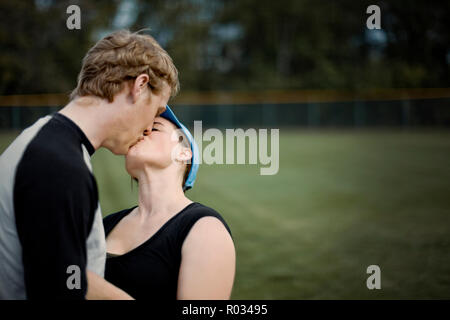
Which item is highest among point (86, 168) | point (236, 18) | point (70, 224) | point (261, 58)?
point (236, 18)

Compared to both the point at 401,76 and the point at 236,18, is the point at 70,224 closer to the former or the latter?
the point at 401,76

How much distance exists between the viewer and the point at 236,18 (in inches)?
1718

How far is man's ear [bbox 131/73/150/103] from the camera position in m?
1.97

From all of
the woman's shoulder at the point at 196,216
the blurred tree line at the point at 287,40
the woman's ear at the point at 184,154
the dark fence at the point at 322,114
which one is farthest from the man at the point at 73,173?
the blurred tree line at the point at 287,40

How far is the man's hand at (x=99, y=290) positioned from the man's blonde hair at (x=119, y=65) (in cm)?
72

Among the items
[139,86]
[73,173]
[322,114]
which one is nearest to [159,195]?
[139,86]

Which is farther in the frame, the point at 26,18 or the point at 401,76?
the point at 401,76

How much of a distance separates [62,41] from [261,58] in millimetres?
19357

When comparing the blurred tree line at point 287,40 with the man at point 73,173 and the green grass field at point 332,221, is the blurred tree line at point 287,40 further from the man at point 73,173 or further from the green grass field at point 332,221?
Answer: the man at point 73,173

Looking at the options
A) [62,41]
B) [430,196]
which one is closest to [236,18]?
[62,41]

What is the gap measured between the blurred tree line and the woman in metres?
29.7

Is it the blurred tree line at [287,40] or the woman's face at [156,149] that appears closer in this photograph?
the woman's face at [156,149]

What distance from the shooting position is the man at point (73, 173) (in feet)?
5.11

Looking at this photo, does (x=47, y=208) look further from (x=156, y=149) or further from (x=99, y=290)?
(x=156, y=149)
